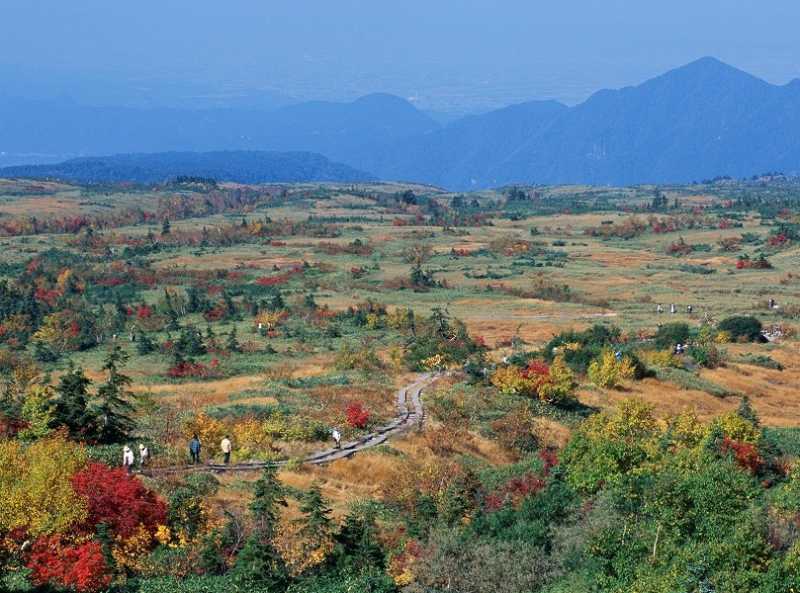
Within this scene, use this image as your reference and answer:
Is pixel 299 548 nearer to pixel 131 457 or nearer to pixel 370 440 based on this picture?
pixel 131 457

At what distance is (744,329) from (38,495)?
176 ft

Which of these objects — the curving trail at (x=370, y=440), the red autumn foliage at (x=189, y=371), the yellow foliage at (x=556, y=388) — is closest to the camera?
the curving trail at (x=370, y=440)

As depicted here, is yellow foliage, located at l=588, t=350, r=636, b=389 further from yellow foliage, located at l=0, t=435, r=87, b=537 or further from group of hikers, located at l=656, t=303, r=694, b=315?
group of hikers, located at l=656, t=303, r=694, b=315

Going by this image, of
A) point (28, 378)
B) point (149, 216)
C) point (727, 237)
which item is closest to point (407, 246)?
point (727, 237)

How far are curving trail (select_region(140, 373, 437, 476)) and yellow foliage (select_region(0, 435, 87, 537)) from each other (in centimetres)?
579

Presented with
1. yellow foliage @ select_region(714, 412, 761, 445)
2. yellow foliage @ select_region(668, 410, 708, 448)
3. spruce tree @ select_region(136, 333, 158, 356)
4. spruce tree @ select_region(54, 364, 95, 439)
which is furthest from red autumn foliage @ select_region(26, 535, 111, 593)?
spruce tree @ select_region(136, 333, 158, 356)

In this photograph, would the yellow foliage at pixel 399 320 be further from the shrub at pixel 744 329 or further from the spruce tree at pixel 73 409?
the spruce tree at pixel 73 409

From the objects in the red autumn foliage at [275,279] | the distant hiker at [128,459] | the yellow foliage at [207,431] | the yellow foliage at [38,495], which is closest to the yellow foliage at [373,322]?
the red autumn foliage at [275,279]

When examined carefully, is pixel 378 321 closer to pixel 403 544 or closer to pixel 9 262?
pixel 403 544

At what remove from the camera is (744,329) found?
67.1m

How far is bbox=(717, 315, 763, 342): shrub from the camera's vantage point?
6706 centimetres

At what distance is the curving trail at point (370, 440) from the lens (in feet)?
97.3

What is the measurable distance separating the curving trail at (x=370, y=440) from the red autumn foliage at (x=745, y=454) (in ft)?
34.7

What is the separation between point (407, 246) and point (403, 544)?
108168mm
